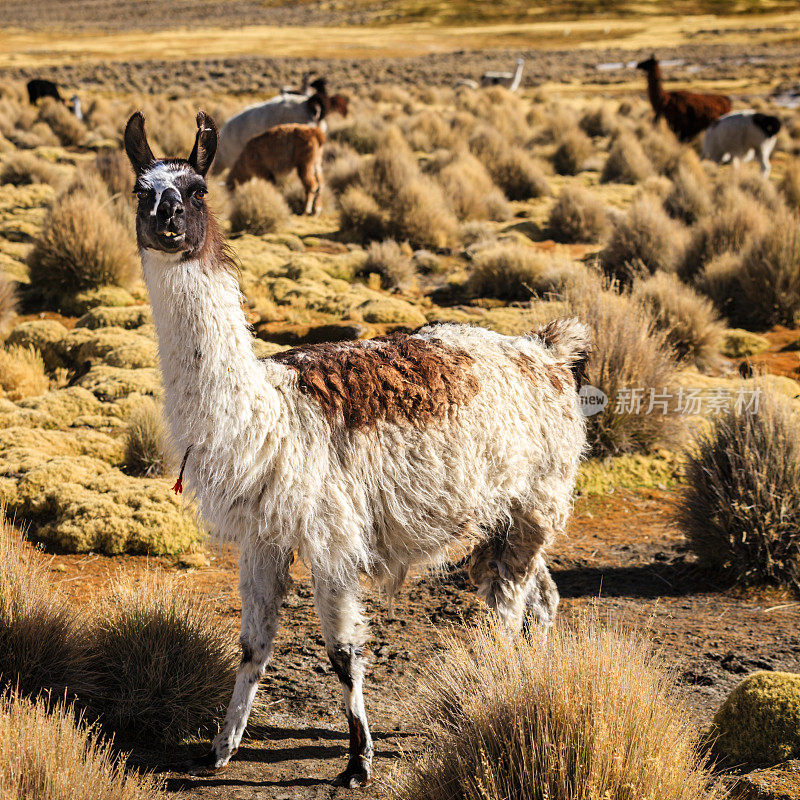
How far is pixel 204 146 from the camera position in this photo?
3328mm

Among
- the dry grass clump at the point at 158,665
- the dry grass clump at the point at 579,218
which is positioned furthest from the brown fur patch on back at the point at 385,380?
the dry grass clump at the point at 579,218

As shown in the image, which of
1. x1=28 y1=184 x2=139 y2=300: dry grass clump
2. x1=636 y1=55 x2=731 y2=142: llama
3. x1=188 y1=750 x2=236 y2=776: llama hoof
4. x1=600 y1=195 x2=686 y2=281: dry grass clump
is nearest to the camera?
x1=188 y1=750 x2=236 y2=776: llama hoof

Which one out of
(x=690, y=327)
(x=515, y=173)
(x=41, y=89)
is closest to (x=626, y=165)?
(x=515, y=173)

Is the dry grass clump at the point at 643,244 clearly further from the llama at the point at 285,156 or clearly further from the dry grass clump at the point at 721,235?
the llama at the point at 285,156

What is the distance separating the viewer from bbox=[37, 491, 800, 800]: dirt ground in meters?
3.73

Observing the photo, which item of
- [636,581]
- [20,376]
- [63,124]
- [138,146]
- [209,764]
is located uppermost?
[138,146]

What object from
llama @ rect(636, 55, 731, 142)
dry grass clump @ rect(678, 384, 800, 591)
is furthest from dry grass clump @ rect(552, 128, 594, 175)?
dry grass clump @ rect(678, 384, 800, 591)

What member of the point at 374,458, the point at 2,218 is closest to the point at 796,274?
the point at 374,458

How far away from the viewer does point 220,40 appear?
230ft

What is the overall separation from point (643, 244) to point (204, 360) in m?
9.67

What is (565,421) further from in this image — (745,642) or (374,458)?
(745,642)

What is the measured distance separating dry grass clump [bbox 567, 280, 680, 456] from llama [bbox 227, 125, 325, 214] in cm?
825

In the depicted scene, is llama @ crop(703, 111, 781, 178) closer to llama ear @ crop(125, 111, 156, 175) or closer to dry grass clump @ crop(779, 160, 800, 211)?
dry grass clump @ crop(779, 160, 800, 211)

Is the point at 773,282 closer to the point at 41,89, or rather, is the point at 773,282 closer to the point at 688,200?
the point at 688,200
